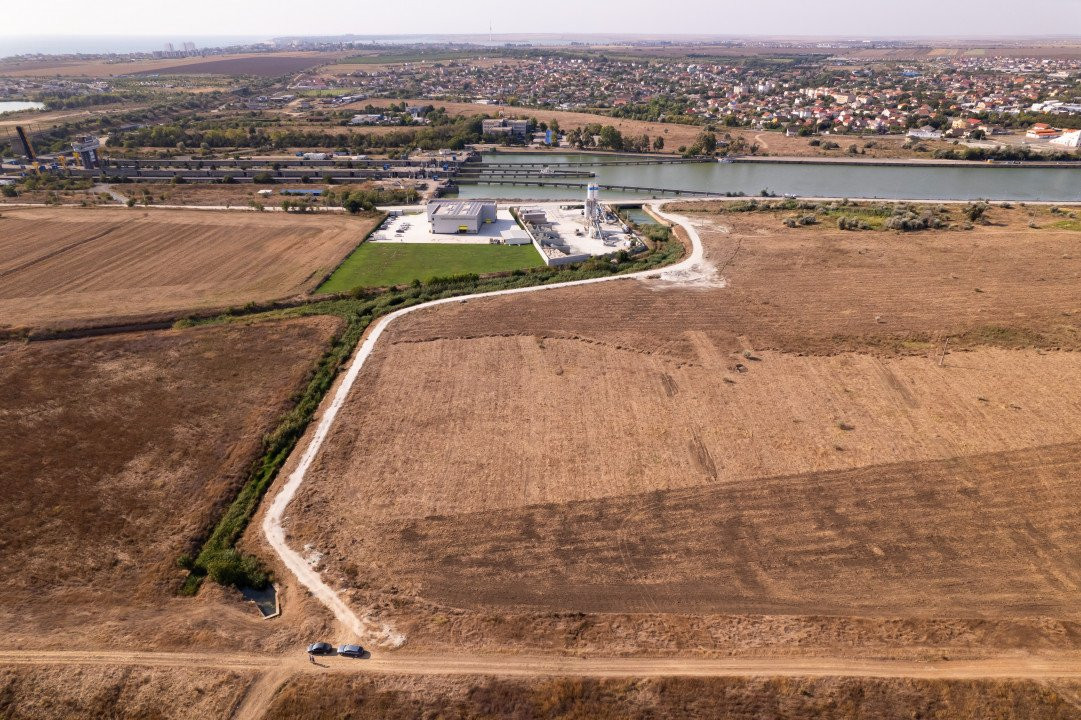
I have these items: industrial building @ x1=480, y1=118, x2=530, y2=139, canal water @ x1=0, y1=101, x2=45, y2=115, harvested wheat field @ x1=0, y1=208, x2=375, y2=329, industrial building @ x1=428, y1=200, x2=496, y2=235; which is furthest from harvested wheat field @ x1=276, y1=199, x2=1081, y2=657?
canal water @ x1=0, y1=101, x2=45, y2=115

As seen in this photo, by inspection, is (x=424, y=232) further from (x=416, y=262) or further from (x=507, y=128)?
(x=507, y=128)

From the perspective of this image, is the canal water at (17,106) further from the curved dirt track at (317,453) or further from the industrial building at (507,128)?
the curved dirt track at (317,453)

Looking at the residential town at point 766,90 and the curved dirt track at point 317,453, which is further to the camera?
the residential town at point 766,90

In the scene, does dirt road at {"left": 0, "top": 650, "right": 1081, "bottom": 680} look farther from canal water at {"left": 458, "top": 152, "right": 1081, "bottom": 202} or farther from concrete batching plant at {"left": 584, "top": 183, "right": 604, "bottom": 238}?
canal water at {"left": 458, "top": 152, "right": 1081, "bottom": 202}

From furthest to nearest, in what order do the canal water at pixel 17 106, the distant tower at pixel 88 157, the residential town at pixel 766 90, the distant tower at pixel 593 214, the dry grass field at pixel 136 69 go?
the dry grass field at pixel 136 69, the canal water at pixel 17 106, the residential town at pixel 766 90, the distant tower at pixel 88 157, the distant tower at pixel 593 214

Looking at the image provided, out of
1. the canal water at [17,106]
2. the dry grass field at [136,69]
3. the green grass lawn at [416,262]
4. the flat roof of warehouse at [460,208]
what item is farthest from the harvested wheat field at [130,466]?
the dry grass field at [136,69]

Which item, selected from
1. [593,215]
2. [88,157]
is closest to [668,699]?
[593,215]
